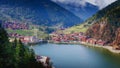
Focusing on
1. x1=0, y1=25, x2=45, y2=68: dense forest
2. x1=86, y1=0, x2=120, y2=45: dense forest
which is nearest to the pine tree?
x1=0, y1=25, x2=45, y2=68: dense forest

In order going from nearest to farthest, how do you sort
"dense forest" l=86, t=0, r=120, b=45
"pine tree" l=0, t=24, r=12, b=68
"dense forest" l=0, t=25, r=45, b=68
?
"pine tree" l=0, t=24, r=12, b=68
"dense forest" l=0, t=25, r=45, b=68
"dense forest" l=86, t=0, r=120, b=45

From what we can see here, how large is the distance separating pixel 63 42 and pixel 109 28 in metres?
22.2

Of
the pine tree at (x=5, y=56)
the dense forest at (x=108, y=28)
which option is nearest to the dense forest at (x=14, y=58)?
the pine tree at (x=5, y=56)

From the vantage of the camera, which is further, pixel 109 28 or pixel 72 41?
pixel 72 41

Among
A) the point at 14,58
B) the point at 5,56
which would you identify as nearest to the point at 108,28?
the point at 14,58

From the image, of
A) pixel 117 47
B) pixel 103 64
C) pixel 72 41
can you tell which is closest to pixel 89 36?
pixel 72 41

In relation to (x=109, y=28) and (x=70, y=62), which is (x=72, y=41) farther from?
(x=70, y=62)

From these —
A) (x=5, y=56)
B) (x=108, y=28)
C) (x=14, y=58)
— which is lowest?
(x=14, y=58)

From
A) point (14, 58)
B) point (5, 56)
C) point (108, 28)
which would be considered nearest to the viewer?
point (5, 56)

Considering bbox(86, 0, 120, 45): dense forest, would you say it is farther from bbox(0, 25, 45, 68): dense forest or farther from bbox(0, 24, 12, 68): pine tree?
bbox(0, 24, 12, 68): pine tree

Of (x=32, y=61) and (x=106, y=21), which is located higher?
(x=106, y=21)

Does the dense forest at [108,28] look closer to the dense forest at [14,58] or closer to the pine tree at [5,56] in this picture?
the dense forest at [14,58]

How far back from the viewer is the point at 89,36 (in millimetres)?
191000

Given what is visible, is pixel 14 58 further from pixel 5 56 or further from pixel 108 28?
pixel 108 28
